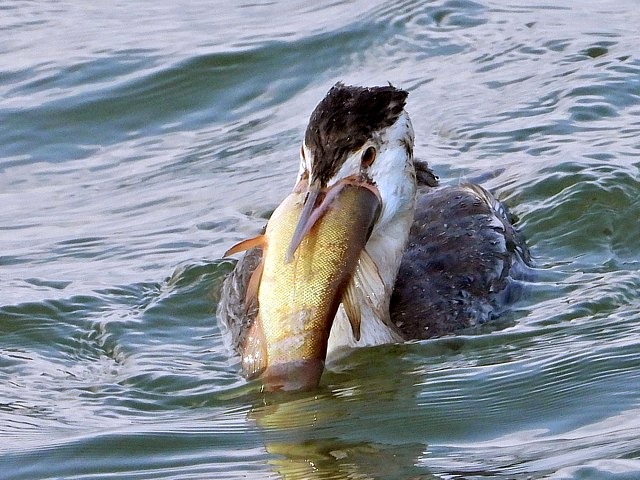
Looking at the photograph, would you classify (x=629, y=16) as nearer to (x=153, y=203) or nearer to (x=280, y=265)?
(x=153, y=203)

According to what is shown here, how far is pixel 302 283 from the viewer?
6770 millimetres

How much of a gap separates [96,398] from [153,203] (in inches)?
140

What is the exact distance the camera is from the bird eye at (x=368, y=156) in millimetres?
7512

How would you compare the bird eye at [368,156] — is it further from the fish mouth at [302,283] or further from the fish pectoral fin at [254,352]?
the fish pectoral fin at [254,352]

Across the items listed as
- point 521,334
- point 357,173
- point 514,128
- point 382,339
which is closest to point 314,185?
point 357,173

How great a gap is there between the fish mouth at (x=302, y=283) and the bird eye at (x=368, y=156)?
554 mm

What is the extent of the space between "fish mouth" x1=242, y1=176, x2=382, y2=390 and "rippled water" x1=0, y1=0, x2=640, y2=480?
20 centimetres

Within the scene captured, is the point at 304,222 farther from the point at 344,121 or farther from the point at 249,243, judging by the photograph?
the point at 344,121

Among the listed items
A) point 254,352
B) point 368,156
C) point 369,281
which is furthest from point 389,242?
point 254,352

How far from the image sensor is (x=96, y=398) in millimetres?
7359

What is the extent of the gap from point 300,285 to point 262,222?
3630 mm

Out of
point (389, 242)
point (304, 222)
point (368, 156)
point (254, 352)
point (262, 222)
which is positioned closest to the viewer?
point (304, 222)

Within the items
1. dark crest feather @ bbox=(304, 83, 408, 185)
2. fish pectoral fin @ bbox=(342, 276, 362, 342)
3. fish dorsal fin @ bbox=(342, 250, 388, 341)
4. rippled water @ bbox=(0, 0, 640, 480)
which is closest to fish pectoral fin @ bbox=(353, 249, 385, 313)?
fish dorsal fin @ bbox=(342, 250, 388, 341)

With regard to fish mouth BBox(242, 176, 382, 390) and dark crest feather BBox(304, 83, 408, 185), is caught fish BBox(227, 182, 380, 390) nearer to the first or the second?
fish mouth BBox(242, 176, 382, 390)
